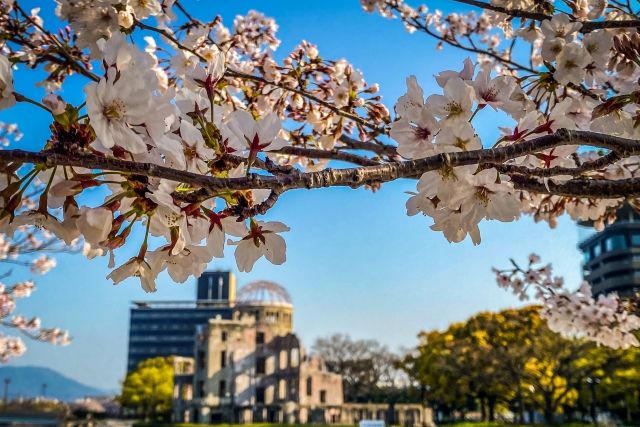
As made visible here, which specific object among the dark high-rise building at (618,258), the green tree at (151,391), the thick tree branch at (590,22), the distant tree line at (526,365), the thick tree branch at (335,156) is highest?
the dark high-rise building at (618,258)

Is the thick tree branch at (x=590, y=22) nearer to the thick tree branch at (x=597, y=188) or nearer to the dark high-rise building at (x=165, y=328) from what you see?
the thick tree branch at (x=597, y=188)

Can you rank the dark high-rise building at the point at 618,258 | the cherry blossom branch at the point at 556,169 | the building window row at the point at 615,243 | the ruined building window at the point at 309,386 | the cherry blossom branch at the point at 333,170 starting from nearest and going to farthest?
the cherry blossom branch at the point at 333,170 → the cherry blossom branch at the point at 556,169 → the ruined building window at the point at 309,386 → the dark high-rise building at the point at 618,258 → the building window row at the point at 615,243

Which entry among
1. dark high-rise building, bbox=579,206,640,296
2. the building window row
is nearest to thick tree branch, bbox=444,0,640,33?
dark high-rise building, bbox=579,206,640,296

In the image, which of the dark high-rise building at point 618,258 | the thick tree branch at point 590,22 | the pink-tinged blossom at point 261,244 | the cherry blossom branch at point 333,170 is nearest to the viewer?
the cherry blossom branch at point 333,170

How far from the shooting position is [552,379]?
72.5 ft

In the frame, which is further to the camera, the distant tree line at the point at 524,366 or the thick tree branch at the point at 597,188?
the distant tree line at the point at 524,366

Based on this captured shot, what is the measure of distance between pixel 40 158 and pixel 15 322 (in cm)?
1105

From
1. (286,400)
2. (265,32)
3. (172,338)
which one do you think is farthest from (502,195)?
(172,338)

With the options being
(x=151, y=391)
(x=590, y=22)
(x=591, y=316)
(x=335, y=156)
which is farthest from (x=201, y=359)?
(x=590, y=22)

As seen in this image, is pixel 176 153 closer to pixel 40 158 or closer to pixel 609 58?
pixel 40 158

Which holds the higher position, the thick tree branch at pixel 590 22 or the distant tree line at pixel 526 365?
the thick tree branch at pixel 590 22

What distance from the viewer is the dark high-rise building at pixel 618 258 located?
1842 inches

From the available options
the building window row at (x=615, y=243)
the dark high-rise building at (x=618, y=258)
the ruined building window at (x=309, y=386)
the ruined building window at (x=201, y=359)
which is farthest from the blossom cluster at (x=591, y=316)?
the building window row at (x=615, y=243)

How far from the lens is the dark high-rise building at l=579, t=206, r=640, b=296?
153ft
